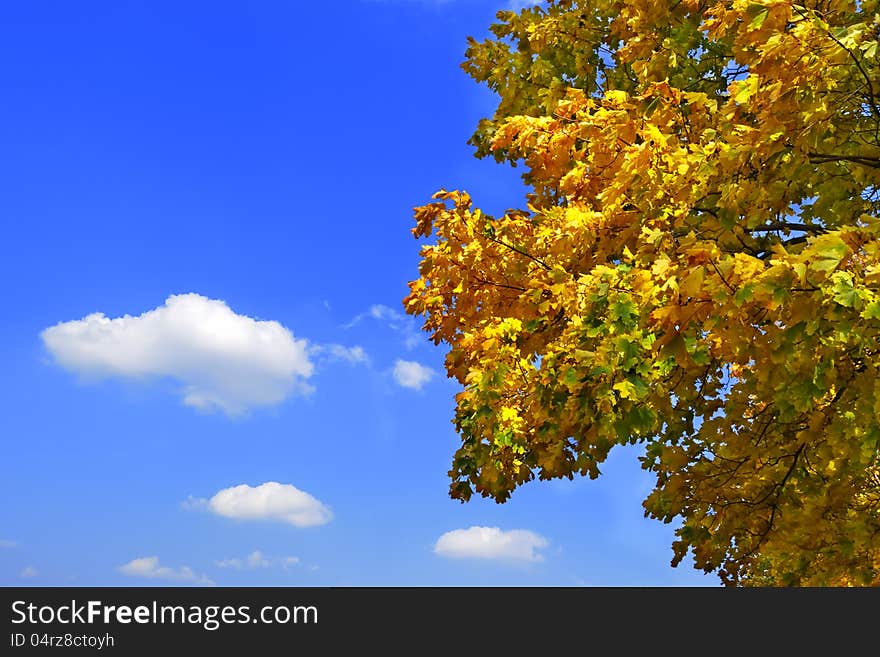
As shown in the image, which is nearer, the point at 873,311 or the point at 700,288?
the point at 873,311

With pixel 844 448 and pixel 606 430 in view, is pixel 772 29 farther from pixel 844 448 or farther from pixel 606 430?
pixel 844 448

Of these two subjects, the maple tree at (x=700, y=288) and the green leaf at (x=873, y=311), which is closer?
the green leaf at (x=873, y=311)

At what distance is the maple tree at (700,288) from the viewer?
6379 mm

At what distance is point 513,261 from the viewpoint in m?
8.95

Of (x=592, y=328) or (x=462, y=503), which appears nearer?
(x=592, y=328)

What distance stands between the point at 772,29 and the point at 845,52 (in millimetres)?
611

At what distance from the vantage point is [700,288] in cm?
609

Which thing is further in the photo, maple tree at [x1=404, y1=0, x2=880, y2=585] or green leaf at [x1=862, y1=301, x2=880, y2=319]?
maple tree at [x1=404, y1=0, x2=880, y2=585]

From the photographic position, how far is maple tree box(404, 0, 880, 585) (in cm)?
638

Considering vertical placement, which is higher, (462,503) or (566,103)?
(566,103)
